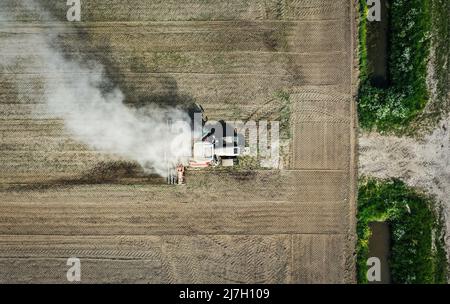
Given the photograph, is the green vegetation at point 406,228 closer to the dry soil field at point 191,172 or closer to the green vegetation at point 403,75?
the dry soil field at point 191,172

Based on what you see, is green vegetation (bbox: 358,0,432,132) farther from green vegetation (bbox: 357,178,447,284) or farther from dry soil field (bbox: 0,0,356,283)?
green vegetation (bbox: 357,178,447,284)

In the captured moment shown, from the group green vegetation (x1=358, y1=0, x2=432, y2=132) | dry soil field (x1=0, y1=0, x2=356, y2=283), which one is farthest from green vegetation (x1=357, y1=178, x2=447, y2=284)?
green vegetation (x1=358, y1=0, x2=432, y2=132)

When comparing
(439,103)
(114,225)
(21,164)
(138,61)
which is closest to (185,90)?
(138,61)

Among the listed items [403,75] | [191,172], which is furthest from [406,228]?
[191,172]

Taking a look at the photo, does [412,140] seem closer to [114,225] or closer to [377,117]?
[377,117]

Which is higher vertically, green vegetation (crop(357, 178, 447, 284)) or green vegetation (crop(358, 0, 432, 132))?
green vegetation (crop(358, 0, 432, 132))

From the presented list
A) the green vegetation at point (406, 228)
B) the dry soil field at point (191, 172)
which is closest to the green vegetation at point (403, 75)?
the dry soil field at point (191, 172)

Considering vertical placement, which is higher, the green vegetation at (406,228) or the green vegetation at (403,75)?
the green vegetation at (403,75)

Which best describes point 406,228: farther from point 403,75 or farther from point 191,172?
point 191,172
